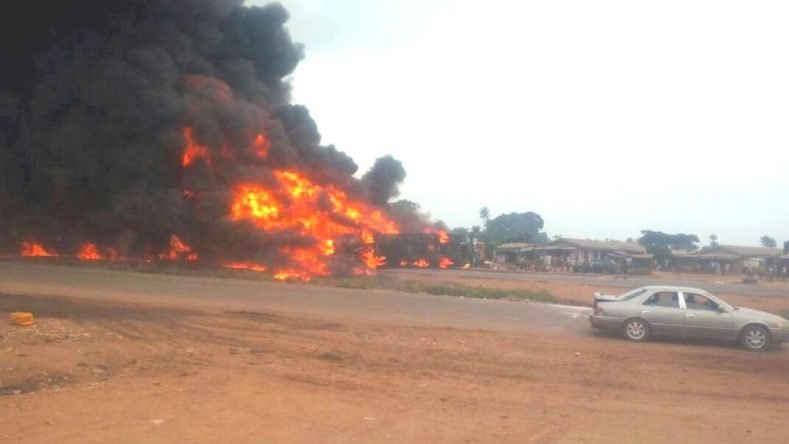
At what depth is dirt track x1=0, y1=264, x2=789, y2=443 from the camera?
23.0ft

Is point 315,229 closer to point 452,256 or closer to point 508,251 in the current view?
point 452,256

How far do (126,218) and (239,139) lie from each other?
6.66 metres

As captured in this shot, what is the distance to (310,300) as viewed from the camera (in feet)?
69.5

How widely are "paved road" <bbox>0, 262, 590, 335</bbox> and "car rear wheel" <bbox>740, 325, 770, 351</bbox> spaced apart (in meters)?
3.01

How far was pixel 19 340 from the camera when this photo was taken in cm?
1013

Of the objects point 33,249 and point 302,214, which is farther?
point 33,249

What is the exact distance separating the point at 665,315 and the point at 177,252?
28.4m

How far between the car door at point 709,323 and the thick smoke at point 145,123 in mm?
23734

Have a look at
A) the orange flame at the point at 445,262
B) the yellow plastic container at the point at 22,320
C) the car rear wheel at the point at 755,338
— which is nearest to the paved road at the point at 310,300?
the car rear wheel at the point at 755,338

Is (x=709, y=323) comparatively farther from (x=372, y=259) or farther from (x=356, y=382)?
(x=372, y=259)

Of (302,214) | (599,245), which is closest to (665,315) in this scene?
(302,214)

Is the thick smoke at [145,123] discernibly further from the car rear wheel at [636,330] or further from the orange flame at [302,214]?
the car rear wheel at [636,330]

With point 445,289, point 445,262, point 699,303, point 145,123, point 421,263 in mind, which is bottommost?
point 445,289

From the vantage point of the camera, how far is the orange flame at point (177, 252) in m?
37.7
